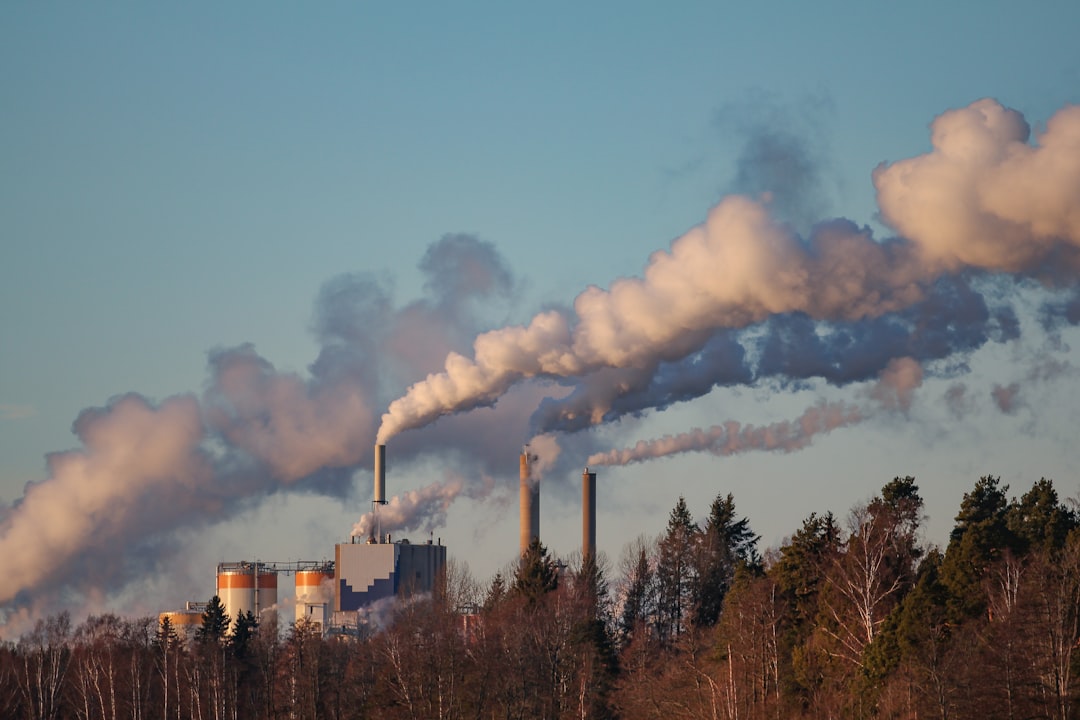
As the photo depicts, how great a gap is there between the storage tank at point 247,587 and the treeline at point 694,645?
79.0 ft

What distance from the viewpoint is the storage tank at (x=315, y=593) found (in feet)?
384

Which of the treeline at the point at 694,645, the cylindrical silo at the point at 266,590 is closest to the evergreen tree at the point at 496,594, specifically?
the treeline at the point at 694,645

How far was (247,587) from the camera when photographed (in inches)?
4815

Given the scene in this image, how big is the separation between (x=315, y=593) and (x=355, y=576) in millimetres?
7121

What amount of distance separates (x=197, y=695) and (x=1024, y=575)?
40621 mm

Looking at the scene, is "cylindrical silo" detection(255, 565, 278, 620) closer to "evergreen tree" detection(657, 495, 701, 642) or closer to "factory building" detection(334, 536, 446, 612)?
"factory building" detection(334, 536, 446, 612)

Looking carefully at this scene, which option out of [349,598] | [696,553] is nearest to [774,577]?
[696,553]

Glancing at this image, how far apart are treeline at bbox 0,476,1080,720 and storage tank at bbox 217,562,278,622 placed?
24089 millimetres

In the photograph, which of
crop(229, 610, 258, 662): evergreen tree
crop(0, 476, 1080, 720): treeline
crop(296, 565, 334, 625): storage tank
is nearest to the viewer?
crop(0, 476, 1080, 720): treeline

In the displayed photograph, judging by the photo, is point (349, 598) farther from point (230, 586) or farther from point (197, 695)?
point (197, 695)

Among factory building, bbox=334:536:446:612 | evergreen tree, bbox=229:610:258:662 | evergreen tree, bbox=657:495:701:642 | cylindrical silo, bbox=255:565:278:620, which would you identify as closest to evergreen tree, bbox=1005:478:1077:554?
evergreen tree, bbox=657:495:701:642

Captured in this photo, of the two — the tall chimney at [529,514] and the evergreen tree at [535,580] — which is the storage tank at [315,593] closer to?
the tall chimney at [529,514]

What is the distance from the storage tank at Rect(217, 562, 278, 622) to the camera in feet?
399

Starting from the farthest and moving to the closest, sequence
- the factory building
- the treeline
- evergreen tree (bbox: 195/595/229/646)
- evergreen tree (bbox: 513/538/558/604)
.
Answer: the factory building, evergreen tree (bbox: 195/595/229/646), evergreen tree (bbox: 513/538/558/604), the treeline
